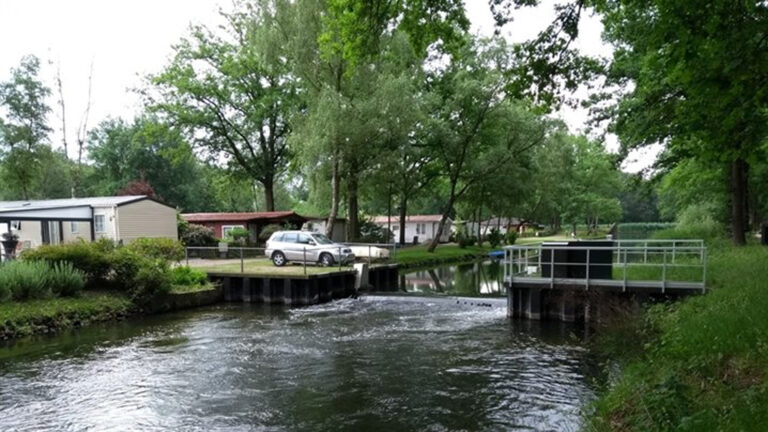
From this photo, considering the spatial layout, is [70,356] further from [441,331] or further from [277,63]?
[277,63]

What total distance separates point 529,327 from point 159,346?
9.67 m

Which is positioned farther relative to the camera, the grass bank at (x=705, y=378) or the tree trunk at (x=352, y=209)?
the tree trunk at (x=352, y=209)

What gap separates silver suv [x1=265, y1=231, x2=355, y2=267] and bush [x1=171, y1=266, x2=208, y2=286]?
153 inches

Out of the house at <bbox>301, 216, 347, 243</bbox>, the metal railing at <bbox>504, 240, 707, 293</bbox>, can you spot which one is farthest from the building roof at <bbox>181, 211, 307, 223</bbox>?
the metal railing at <bbox>504, 240, 707, 293</bbox>

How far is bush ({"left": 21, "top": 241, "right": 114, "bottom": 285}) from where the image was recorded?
654 inches

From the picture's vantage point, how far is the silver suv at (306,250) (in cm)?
2297

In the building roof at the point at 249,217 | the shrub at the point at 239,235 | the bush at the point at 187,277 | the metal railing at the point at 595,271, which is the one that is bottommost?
the bush at the point at 187,277

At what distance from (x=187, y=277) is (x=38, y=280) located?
538 cm

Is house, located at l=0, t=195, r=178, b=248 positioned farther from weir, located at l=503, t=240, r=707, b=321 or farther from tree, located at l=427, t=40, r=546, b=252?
weir, located at l=503, t=240, r=707, b=321

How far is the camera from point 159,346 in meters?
12.8

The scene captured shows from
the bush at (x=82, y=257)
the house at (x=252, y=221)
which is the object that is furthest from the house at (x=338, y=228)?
the bush at (x=82, y=257)

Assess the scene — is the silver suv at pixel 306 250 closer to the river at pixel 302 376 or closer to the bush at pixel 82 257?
the river at pixel 302 376

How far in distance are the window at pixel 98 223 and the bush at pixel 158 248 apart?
8077mm

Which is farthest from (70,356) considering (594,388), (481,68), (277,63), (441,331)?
(481,68)
